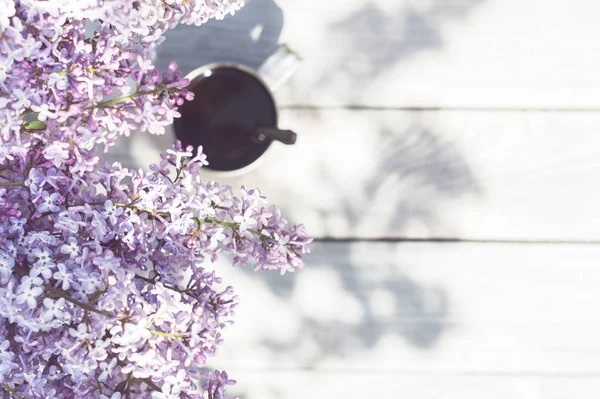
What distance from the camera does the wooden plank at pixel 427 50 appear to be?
0.83 meters

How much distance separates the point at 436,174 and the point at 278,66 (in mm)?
273

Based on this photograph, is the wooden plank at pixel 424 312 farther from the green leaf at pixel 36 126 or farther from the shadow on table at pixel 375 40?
the green leaf at pixel 36 126

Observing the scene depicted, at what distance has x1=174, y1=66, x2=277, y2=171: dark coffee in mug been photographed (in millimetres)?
768

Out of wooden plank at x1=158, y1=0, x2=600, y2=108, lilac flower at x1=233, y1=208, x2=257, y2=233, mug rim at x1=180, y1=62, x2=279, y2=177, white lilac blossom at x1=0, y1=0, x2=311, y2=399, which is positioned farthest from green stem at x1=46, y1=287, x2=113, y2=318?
wooden plank at x1=158, y1=0, x2=600, y2=108

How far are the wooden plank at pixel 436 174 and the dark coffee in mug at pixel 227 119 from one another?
0.07m

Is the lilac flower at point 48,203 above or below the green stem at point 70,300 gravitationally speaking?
above

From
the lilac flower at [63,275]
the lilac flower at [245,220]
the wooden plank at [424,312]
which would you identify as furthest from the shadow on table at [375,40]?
the lilac flower at [63,275]

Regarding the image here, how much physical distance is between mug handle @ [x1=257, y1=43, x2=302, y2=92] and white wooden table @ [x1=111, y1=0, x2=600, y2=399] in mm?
60

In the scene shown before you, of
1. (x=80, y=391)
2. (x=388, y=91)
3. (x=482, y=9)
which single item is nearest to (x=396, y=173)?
(x=388, y=91)

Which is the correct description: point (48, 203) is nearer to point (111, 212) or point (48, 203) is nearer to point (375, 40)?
point (111, 212)

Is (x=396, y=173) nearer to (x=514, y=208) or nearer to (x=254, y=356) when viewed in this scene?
(x=514, y=208)

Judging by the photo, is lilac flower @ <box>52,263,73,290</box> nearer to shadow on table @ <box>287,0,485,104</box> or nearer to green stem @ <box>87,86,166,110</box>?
green stem @ <box>87,86,166,110</box>

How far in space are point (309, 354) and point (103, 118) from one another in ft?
1.68

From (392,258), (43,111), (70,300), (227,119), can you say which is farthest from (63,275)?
(392,258)
